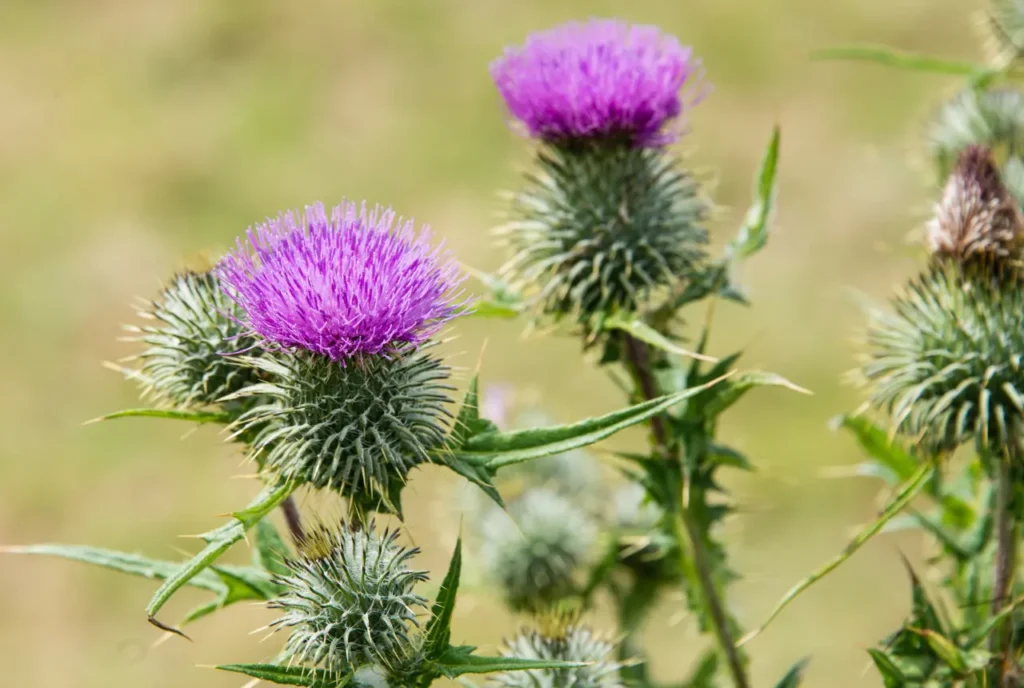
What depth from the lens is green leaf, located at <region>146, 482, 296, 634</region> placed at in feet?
6.42

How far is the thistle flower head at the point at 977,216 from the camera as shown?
3.12 meters

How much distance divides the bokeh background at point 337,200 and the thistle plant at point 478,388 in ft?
14.9

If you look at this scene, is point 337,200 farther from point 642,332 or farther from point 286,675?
point 286,675

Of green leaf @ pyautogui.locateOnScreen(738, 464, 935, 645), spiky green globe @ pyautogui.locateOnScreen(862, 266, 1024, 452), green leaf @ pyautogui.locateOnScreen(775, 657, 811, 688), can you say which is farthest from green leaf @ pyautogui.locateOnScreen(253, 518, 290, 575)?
spiky green globe @ pyautogui.locateOnScreen(862, 266, 1024, 452)

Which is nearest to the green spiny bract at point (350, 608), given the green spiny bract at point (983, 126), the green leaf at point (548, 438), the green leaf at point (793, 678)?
the green leaf at point (548, 438)

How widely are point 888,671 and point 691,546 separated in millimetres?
763

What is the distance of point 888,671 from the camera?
2574 mm

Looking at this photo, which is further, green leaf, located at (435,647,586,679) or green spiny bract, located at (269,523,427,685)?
green spiny bract, located at (269,523,427,685)

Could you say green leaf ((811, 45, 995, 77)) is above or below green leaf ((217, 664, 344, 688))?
above

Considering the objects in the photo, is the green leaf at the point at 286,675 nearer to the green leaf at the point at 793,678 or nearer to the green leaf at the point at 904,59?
the green leaf at the point at 793,678

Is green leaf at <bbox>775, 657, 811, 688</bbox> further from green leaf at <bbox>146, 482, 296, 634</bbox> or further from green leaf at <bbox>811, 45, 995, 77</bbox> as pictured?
green leaf at <bbox>811, 45, 995, 77</bbox>

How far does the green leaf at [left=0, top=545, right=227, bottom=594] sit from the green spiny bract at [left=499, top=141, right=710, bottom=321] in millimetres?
1429

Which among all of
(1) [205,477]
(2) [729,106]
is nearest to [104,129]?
(1) [205,477]

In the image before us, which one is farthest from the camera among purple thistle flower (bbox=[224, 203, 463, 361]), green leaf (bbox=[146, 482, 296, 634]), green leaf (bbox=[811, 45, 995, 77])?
green leaf (bbox=[811, 45, 995, 77])
